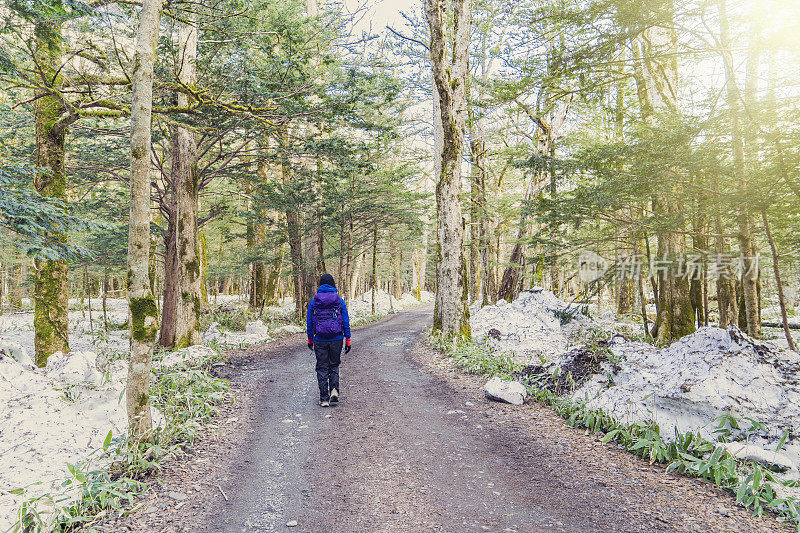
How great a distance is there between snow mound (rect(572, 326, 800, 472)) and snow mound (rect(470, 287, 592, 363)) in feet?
10.8

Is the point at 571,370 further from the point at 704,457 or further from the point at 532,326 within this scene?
the point at 532,326

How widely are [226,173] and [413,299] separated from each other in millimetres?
30461

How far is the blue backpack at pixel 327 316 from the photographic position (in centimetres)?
648

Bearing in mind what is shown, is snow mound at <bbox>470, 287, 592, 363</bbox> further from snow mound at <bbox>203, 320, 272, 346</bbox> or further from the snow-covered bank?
snow mound at <bbox>203, 320, 272, 346</bbox>

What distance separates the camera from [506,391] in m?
6.25

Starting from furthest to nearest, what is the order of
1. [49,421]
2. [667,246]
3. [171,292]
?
[171,292], [667,246], [49,421]

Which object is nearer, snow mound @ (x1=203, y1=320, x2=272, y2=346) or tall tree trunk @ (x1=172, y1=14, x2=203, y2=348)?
tall tree trunk @ (x1=172, y1=14, x2=203, y2=348)

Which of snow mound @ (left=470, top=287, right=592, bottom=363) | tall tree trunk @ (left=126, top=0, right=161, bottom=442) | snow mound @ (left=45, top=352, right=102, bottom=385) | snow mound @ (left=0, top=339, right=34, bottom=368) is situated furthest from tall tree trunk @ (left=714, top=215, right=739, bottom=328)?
snow mound @ (left=0, top=339, right=34, bottom=368)

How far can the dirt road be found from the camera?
3094 millimetres

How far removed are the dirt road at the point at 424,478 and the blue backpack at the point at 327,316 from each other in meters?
1.23

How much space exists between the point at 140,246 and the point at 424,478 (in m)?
3.99

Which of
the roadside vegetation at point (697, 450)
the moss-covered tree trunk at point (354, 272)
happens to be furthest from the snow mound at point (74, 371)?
the moss-covered tree trunk at point (354, 272)

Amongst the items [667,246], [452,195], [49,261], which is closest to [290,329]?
[49,261]

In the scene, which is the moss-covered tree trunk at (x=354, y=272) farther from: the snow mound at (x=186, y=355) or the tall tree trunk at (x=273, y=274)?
the snow mound at (x=186, y=355)
